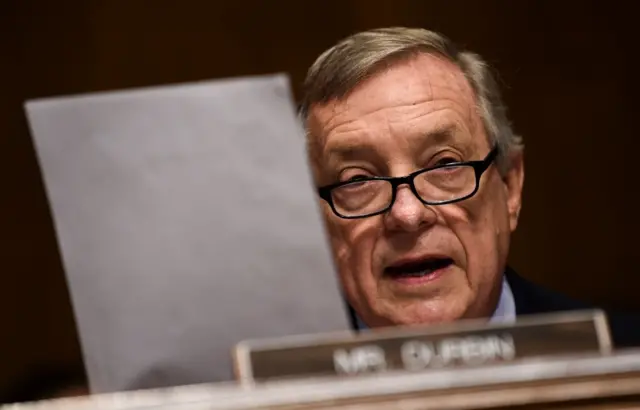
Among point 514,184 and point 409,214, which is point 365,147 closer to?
point 409,214

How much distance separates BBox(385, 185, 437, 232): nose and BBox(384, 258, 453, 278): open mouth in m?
0.05

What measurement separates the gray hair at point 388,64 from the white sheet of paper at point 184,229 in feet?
0.82

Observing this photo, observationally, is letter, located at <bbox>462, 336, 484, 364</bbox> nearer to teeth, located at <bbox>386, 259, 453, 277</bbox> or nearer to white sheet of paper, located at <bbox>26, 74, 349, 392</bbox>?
white sheet of paper, located at <bbox>26, 74, 349, 392</bbox>

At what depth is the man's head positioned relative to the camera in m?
1.04

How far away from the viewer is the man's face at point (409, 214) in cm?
104

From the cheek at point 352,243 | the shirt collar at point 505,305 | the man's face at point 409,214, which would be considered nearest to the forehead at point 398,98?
the man's face at point 409,214

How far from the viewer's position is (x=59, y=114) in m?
0.85

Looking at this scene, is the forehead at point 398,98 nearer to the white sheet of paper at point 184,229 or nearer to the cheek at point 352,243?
the cheek at point 352,243

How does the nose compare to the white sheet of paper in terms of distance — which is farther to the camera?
the nose

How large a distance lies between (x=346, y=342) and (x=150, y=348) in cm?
18

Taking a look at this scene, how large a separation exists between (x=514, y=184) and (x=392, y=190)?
206 mm

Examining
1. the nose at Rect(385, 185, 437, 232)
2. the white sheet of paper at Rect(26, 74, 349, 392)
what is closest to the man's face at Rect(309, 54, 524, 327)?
the nose at Rect(385, 185, 437, 232)

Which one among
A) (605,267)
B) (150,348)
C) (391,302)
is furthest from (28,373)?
(605,267)

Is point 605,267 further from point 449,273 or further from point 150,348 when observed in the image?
point 150,348
